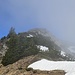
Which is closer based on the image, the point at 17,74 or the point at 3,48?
the point at 17,74

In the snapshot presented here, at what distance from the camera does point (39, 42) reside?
8094 cm

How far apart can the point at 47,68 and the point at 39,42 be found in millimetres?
43615

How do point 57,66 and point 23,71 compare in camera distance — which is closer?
point 57,66

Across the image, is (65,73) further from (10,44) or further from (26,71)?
(10,44)

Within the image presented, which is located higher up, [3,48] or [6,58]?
[3,48]

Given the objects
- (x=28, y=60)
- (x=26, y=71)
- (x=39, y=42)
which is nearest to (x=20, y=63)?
(x=28, y=60)

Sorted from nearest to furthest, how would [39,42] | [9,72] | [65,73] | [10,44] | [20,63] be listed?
[65,73], [9,72], [20,63], [10,44], [39,42]

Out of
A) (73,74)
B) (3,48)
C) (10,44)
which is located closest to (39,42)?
(3,48)

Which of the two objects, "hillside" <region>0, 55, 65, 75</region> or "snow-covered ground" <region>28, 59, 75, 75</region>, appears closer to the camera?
"snow-covered ground" <region>28, 59, 75, 75</region>

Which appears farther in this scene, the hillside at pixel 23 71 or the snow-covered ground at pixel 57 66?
the hillside at pixel 23 71

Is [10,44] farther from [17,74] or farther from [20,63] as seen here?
[17,74]

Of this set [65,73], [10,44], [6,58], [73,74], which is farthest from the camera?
[10,44]

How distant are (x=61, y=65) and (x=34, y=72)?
4133 millimetres

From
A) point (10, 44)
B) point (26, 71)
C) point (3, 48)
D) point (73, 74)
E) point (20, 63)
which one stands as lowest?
point (73, 74)
